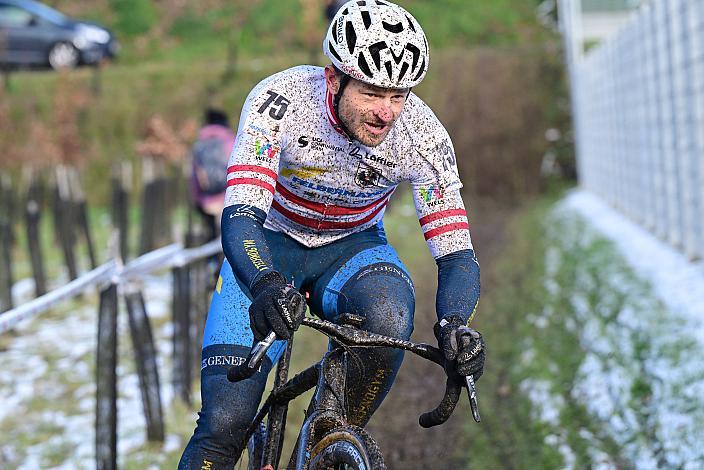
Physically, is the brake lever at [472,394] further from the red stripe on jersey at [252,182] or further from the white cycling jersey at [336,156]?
the red stripe on jersey at [252,182]

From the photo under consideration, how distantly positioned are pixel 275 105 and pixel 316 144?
8.8 inches

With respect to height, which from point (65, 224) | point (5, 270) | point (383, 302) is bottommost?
point (65, 224)

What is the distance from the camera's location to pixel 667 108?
11.0 meters

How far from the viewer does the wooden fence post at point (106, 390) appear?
5.43 m

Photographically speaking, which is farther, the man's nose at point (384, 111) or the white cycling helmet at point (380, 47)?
the man's nose at point (384, 111)

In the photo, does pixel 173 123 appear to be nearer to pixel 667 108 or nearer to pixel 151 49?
pixel 151 49

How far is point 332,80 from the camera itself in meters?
3.88

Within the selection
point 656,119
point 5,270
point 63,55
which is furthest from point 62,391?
point 63,55

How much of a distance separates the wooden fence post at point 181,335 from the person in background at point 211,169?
187 cm

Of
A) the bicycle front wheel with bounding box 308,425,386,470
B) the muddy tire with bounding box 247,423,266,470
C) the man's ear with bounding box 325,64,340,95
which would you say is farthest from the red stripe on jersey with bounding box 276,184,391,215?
the bicycle front wheel with bounding box 308,425,386,470

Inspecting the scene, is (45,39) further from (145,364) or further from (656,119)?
(145,364)

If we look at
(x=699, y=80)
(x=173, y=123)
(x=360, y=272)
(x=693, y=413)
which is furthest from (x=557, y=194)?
(x=360, y=272)

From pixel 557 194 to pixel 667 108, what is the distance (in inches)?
616

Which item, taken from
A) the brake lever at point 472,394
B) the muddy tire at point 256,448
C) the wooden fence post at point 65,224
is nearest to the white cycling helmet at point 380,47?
the brake lever at point 472,394
